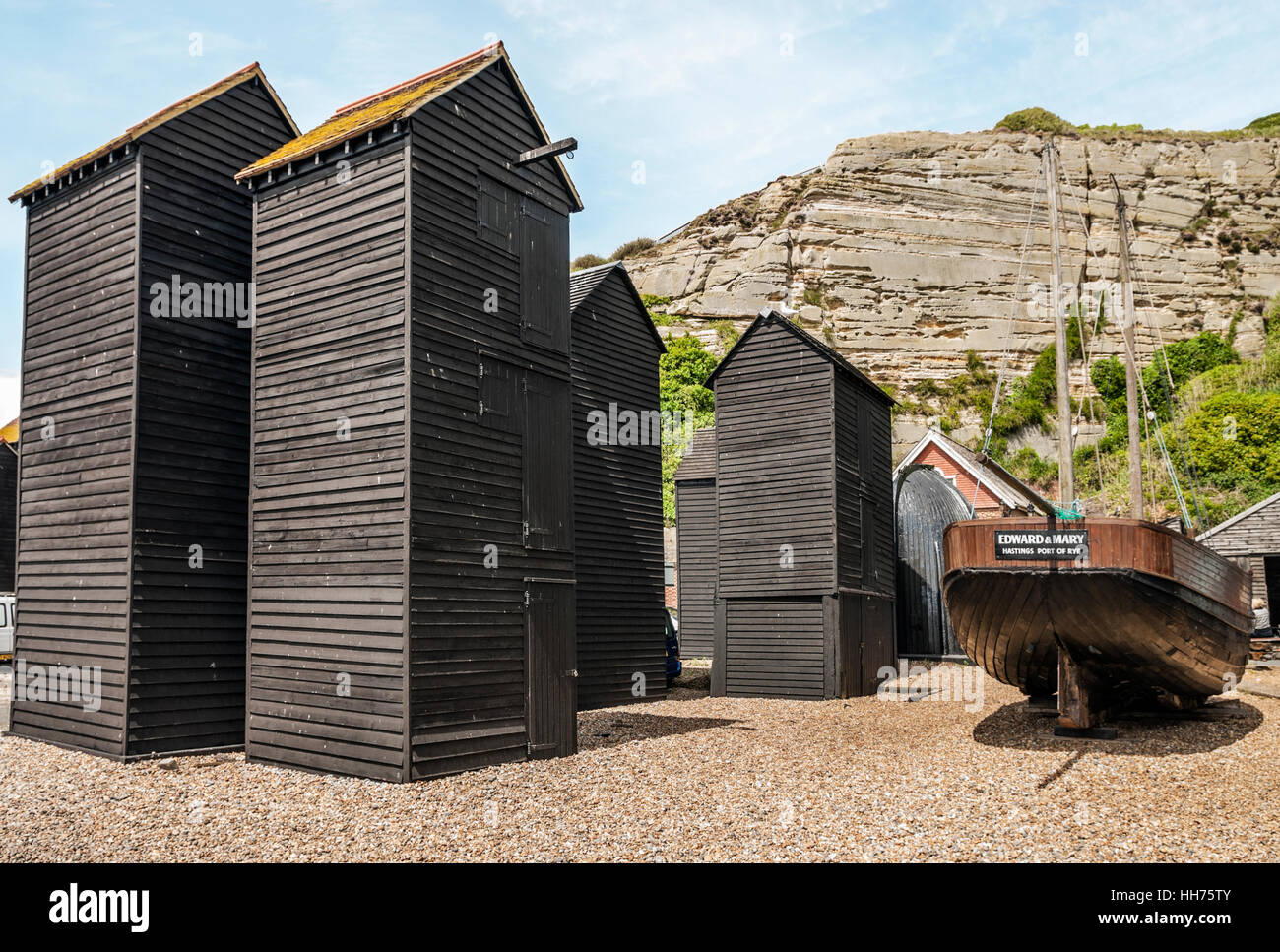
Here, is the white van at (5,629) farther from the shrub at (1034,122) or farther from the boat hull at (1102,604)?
the shrub at (1034,122)

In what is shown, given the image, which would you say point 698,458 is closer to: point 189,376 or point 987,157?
point 189,376

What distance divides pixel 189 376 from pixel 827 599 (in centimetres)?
1206

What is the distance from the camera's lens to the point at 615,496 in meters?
17.8


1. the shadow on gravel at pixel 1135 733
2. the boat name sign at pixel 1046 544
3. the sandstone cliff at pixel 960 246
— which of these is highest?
the sandstone cliff at pixel 960 246

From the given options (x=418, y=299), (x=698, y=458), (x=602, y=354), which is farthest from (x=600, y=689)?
(x=698, y=458)

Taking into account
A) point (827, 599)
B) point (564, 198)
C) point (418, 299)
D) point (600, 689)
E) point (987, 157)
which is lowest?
point (600, 689)

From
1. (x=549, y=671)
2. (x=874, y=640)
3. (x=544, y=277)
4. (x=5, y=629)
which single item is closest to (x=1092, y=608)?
(x=549, y=671)

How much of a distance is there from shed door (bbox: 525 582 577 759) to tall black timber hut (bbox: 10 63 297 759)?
4.15 metres

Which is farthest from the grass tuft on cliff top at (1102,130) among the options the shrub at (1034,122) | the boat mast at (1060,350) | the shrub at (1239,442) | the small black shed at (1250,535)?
the boat mast at (1060,350)

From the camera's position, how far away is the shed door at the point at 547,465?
11867 mm

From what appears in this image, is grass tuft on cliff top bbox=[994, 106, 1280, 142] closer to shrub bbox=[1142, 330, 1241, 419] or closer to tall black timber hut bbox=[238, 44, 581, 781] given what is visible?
shrub bbox=[1142, 330, 1241, 419]

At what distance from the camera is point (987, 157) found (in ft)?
232

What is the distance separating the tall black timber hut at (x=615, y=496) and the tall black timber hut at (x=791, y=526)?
6.39 feet

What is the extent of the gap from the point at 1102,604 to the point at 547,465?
22.2 feet
